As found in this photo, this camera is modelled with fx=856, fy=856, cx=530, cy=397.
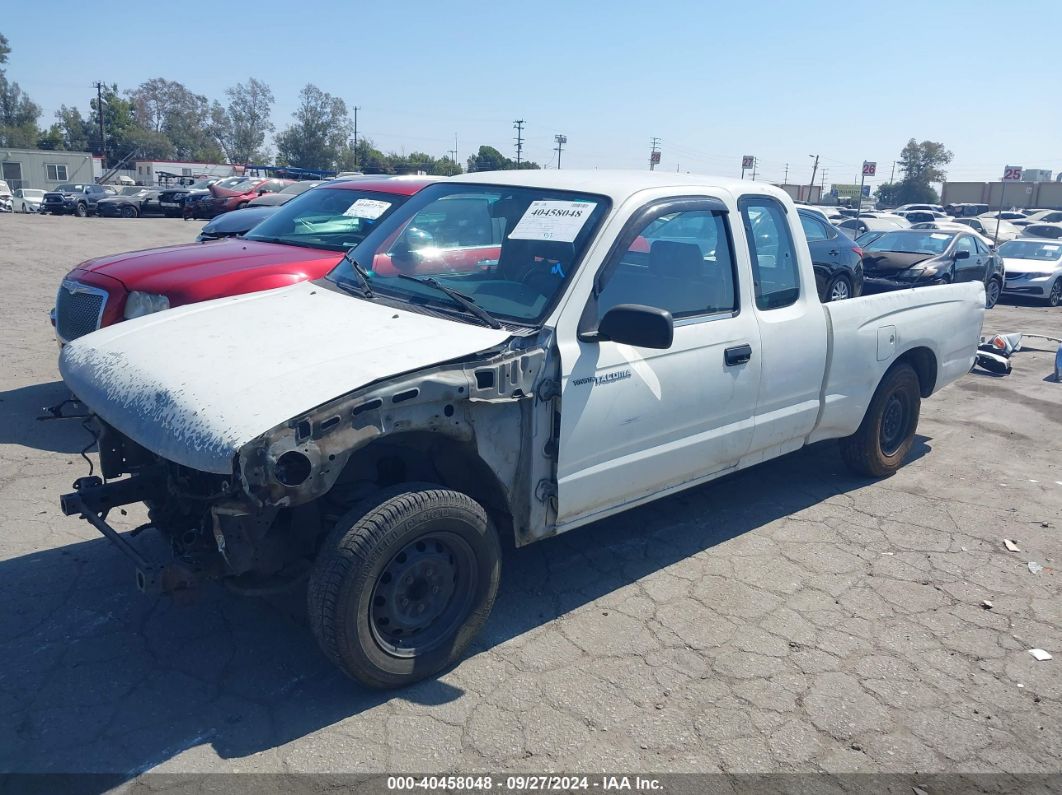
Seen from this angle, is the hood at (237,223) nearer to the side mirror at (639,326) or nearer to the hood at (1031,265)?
the side mirror at (639,326)

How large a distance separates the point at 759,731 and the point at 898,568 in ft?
6.10

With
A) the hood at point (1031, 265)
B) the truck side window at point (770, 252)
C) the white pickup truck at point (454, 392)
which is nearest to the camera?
→ the white pickup truck at point (454, 392)

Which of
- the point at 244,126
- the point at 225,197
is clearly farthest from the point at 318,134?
the point at 225,197

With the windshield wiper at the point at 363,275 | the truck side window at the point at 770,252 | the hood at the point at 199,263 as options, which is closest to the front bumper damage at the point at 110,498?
the windshield wiper at the point at 363,275

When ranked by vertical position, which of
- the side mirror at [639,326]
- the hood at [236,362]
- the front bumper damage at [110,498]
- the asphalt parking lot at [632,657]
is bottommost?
the asphalt parking lot at [632,657]

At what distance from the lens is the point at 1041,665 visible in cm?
381

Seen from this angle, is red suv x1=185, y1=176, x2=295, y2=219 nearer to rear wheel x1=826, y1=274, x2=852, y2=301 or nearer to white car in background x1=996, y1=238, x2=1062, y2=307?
white car in background x1=996, y1=238, x2=1062, y2=307

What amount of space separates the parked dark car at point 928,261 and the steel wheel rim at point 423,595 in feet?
39.8

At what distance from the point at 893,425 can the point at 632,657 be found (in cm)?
328

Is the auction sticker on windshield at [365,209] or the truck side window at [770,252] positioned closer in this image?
the truck side window at [770,252]

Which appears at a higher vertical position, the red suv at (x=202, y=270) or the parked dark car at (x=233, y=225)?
the parked dark car at (x=233, y=225)

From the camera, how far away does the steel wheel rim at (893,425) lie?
5.92m

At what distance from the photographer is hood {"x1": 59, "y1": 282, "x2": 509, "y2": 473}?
2928 mm

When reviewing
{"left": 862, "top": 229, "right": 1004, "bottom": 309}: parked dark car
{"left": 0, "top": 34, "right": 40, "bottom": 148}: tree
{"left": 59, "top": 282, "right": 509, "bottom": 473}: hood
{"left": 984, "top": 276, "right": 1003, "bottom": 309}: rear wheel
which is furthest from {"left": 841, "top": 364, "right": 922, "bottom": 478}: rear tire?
{"left": 0, "top": 34, "right": 40, "bottom": 148}: tree
